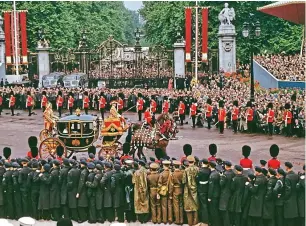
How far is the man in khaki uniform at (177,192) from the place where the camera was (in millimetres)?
11758

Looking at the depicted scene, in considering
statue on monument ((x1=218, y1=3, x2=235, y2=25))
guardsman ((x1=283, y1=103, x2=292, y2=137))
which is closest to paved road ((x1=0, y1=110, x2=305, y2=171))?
guardsman ((x1=283, y1=103, x2=292, y2=137))

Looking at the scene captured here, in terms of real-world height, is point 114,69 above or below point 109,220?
above

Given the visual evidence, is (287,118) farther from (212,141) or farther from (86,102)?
(86,102)

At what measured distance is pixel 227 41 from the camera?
118ft

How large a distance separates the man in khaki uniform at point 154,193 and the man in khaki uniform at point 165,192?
8 cm

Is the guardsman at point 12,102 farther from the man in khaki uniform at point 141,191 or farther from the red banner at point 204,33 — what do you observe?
the man in khaki uniform at point 141,191

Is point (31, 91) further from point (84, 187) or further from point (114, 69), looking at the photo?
point (84, 187)

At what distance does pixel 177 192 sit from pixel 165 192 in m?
0.22

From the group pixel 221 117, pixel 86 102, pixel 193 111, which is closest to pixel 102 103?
pixel 86 102

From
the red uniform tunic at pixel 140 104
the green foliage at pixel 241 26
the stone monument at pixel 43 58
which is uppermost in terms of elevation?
the green foliage at pixel 241 26

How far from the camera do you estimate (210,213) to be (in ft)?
38.8

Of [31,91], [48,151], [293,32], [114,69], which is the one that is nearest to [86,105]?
[31,91]

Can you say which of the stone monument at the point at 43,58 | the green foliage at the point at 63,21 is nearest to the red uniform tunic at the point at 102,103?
the stone monument at the point at 43,58

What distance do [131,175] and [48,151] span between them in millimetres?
5181
